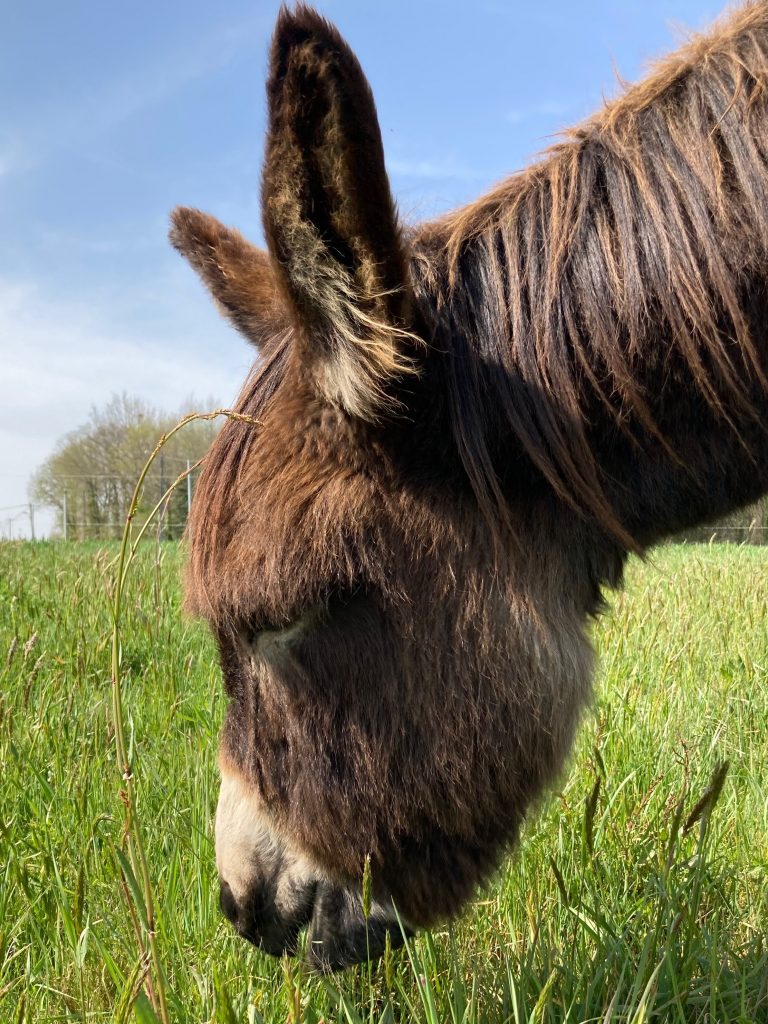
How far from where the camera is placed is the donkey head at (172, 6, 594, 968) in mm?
1435

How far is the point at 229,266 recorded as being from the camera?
2.15 metres

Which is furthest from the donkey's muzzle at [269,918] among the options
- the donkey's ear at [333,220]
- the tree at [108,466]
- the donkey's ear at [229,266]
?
the tree at [108,466]

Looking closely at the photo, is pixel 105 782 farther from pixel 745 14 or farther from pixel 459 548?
pixel 745 14

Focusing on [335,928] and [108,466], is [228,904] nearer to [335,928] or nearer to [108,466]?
[335,928]

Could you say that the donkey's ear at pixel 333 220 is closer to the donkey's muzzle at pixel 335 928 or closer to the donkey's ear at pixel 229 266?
the donkey's ear at pixel 229 266

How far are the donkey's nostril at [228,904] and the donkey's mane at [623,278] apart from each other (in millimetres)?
982

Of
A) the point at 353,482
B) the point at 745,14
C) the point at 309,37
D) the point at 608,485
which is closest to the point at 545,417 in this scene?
the point at 608,485

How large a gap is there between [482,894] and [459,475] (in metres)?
1.05

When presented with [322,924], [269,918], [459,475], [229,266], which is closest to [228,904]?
[269,918]

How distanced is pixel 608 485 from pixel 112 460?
38166 millimetres

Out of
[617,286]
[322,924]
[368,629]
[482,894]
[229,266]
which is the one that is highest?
[229,266]

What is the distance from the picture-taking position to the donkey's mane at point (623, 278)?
52.9 inches

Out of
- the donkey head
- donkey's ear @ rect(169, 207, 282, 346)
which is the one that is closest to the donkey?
the donkey head

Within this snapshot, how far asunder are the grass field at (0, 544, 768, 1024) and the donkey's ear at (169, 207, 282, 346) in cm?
70
